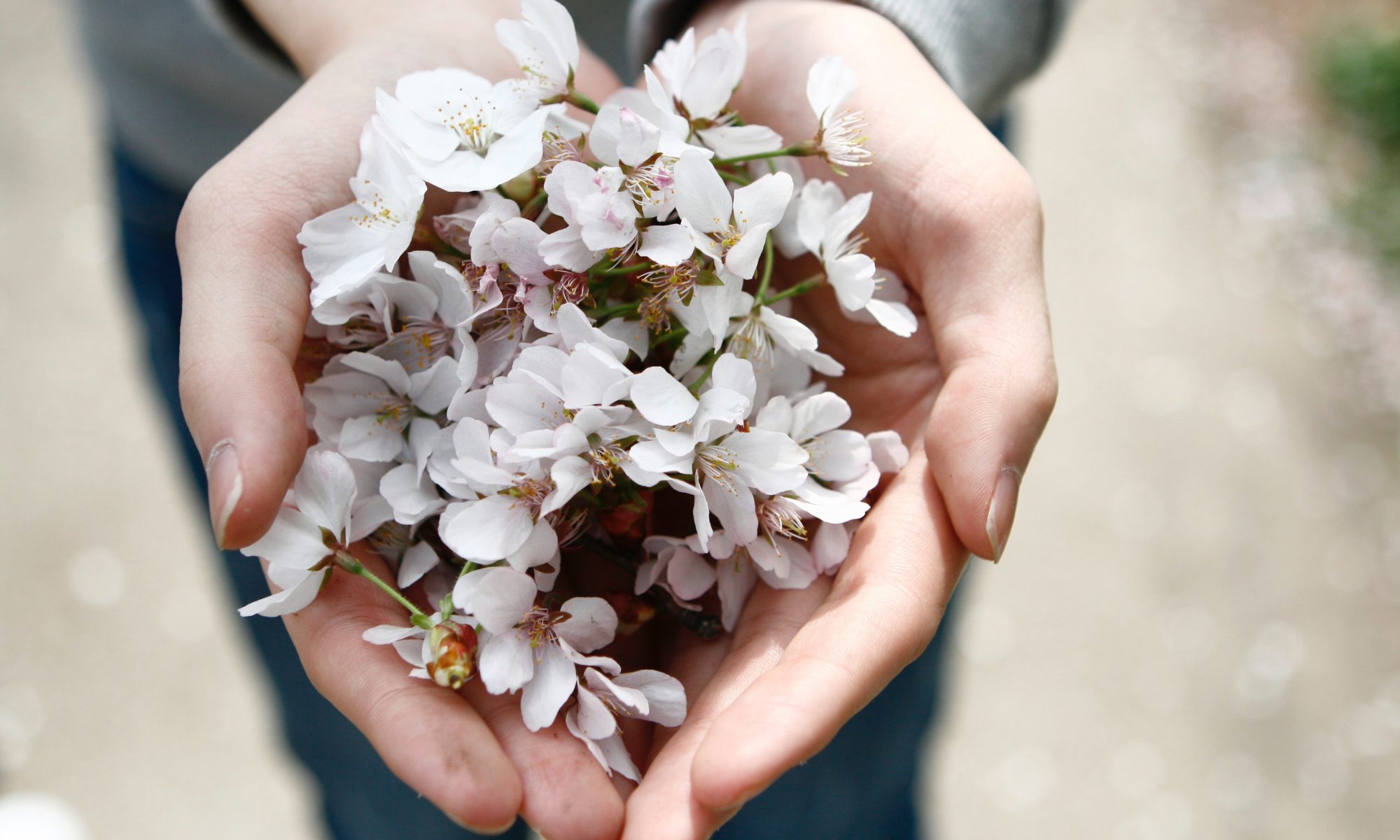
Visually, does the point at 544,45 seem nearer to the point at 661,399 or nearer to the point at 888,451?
the point at 661,399

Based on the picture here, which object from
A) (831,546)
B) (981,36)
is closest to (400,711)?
(831,546)

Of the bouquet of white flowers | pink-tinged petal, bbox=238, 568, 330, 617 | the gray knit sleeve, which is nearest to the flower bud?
the bouquet of white flowers

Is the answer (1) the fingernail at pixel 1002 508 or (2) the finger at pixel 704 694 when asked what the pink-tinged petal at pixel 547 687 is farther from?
(1) the fingernail at pixel 1002 508

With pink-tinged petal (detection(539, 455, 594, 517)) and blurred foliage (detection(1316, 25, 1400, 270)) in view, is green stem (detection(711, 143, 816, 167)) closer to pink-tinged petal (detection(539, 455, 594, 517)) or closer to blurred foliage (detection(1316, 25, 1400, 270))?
pink-tinged petal (detection(539, 455, 594, 517))

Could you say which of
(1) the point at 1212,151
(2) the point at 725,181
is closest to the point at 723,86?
(2) the point at 725,181

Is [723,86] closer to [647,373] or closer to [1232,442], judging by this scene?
[647,373]

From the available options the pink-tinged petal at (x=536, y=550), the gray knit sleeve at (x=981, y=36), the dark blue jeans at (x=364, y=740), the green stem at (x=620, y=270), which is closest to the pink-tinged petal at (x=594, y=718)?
the pink-tinged petal at (x=536, y=550)
